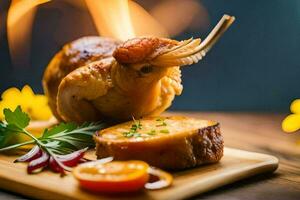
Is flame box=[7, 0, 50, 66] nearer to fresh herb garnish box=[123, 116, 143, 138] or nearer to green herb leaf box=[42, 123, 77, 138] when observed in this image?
green herb leaf box=[42, 123, 77, 138]

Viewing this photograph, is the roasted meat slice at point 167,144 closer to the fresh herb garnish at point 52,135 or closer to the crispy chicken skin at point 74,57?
the fresh herb garnish at point 52,135

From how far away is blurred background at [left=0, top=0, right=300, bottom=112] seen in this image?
4176mm

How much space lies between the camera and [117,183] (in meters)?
1.96

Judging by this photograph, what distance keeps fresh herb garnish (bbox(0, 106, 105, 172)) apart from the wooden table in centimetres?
37

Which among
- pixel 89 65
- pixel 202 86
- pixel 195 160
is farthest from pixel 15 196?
pixel 202 86

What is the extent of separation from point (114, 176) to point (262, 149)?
3.48 ft

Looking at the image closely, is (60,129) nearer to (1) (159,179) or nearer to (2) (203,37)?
(1) (159,179)

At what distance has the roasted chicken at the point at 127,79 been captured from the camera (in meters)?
2.57

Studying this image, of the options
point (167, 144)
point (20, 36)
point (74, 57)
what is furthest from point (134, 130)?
point (20, 36)

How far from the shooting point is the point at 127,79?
272cm

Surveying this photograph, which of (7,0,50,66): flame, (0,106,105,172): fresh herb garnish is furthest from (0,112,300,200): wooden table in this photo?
(7,0,50,66): flame

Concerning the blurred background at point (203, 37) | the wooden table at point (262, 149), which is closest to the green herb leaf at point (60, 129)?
the wooden table at point (262, 149)

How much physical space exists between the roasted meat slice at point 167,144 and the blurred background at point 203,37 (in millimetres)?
1833

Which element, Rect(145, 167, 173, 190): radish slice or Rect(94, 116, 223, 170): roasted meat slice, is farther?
Rect(94, 116, 223, 170): roasted meat slice
